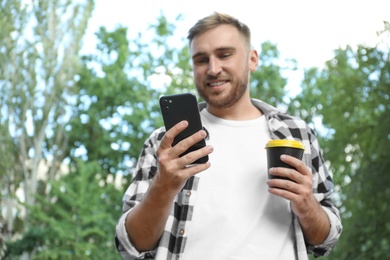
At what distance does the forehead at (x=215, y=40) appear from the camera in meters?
1.89

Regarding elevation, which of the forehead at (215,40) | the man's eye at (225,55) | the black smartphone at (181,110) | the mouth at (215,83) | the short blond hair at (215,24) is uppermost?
the short blond hair at (215,24)

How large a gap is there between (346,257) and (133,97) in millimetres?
8924

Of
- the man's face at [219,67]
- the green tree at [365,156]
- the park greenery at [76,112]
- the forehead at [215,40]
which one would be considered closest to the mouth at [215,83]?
the man's face at [219,67]

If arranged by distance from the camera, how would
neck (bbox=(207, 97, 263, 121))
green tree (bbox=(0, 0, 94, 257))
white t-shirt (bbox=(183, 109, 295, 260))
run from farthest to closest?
green tree (bbox=(0, 0, 94, 257))
neck (bbox=(207, 97, 263, 121))
white t-shirt (bbox=(183, 109, 295, 260))

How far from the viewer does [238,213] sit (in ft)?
5.68

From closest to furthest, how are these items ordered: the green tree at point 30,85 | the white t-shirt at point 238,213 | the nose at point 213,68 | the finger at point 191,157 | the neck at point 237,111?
1. the finger at point 191,157
2. the white t-shirt at point 238,213
3. the nose at point 213,68
4. the neck at point 237,111
5. the green tree at point 30,85

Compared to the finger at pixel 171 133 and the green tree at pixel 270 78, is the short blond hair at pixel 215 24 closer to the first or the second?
the finger at pixel 171 133

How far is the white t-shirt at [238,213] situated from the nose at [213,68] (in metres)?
0.24

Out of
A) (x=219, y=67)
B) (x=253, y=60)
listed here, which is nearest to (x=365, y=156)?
(x=253, y=60)

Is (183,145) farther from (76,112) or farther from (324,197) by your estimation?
(76,112)

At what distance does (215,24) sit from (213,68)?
181mm

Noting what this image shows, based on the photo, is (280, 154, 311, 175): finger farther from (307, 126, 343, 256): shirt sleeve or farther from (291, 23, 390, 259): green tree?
(291, 23, 390, 259): green tree

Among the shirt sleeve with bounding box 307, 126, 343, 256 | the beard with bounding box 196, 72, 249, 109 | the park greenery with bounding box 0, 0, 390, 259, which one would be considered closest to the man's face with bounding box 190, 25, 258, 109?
the beard with bounding box 196, 72, 249, 109

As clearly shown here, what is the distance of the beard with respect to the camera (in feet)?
6.17
